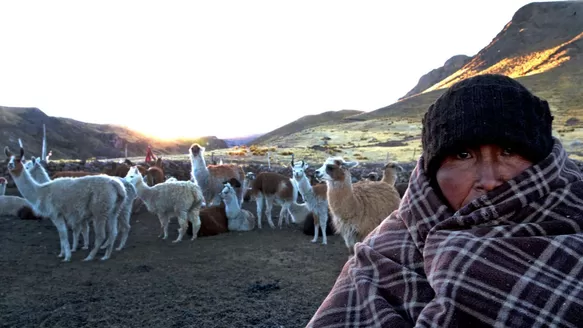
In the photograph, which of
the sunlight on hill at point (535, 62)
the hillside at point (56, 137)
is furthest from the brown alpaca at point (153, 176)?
the sunlight on hill at point (535, 62)

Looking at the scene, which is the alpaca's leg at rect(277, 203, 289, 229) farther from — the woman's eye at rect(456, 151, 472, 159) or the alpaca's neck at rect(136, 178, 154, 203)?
the woman's eye at rect(456, 151, 472, 159)

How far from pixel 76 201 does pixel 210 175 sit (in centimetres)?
578

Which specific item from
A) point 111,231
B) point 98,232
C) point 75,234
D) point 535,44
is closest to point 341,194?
point 111,231

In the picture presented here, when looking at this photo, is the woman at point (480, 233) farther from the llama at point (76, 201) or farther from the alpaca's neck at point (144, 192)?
the alpaca's neck at point (144, 192)

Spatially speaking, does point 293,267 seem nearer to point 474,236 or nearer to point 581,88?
point 474,236

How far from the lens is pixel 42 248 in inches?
368

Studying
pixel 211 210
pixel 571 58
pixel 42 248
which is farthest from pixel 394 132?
pixel 571 58

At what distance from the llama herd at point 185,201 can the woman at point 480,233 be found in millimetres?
5449

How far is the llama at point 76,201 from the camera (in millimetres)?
8469

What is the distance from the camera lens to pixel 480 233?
117cm

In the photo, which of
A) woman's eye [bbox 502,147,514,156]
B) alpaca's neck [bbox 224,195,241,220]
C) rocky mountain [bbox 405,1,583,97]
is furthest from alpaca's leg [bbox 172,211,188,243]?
rocky mountain [bbox 405,1,583,97]

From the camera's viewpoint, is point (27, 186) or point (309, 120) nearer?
point (27, 186)

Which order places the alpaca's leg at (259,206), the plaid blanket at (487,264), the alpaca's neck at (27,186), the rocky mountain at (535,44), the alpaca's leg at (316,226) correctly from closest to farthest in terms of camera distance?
the plaid blanket at (487,264), the alpaca's neck at (27,186), the alpaca's leg at (316,226), the alpaca's leg at (259,206), the rocky mountain at (535,44)

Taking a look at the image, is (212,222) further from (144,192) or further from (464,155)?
(464,155)
